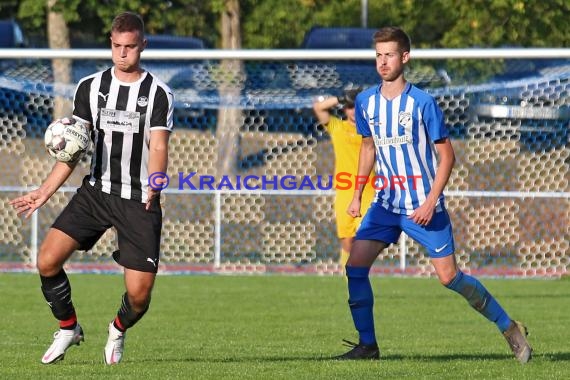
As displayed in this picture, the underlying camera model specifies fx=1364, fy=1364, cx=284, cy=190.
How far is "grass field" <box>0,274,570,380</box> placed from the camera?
7.91 meters

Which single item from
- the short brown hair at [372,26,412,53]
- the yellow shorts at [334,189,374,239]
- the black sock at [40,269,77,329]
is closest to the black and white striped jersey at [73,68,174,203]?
the black sock at [40,269,77,329]

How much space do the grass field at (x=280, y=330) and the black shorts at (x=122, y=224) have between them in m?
0.65

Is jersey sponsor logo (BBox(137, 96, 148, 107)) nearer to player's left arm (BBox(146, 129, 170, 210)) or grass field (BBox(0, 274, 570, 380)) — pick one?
player's left arm (BBox(146, 129, 170, 210))

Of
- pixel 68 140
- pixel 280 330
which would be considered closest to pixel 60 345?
pixel 68 140

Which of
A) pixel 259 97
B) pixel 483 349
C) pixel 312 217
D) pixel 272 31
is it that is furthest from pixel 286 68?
pixel 272 31

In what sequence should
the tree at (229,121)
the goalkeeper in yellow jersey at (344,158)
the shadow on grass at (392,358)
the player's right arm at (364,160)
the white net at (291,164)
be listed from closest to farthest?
the shadow on grass at (392,358)
the player's right arm at (364,160)
the goalkeeper in yellow jersey at (344,158)
the white net at (291,164)
the tree at (229,121)

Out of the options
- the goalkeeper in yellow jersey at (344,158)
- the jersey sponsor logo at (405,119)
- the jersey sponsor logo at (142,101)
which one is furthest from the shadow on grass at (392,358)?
the goalkeeper in yellow jersey at (344,158)

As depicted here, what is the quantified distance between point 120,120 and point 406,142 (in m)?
1.76

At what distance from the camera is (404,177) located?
27.2 feet

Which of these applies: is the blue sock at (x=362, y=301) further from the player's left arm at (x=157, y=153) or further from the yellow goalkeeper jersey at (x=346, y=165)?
the yellow goalkeeper jersey at (x=346, y=165)

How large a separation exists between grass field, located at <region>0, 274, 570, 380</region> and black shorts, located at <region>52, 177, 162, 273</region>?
2.13 ft

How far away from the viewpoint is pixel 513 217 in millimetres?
16641

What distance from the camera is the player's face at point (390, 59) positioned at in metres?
8.18

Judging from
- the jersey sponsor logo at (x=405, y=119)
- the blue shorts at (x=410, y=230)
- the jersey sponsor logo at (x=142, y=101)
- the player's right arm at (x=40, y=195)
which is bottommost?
the blue shorts at (x=410, y=230)
